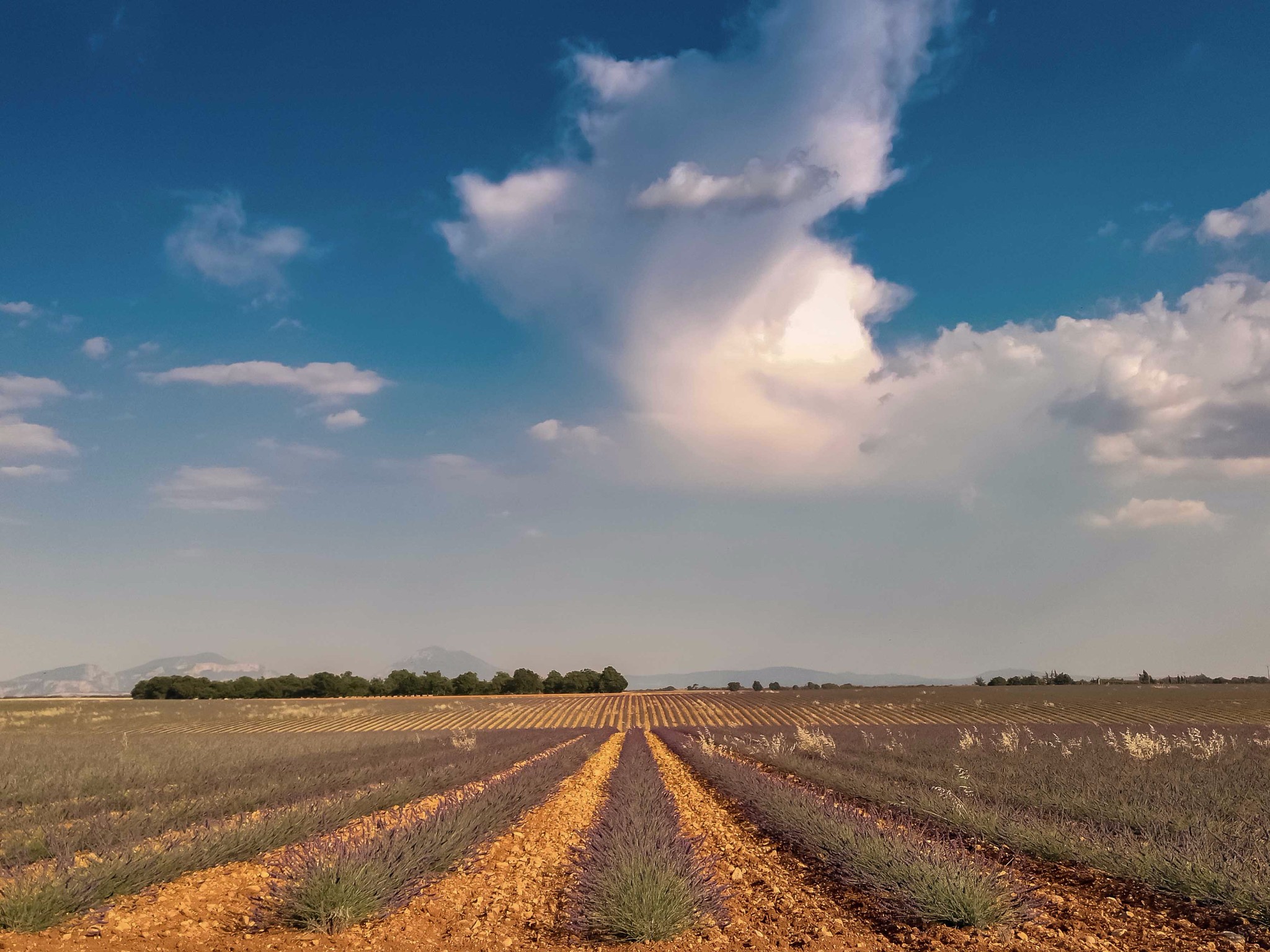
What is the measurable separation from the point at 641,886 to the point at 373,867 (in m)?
2.51

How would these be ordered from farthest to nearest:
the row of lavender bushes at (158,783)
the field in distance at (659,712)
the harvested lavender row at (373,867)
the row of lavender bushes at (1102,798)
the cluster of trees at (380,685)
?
1. the cluster of trees at (380,685)
2. the field in distance at (659,712)
3. the row of lavender bushes at (158,783)
4. the row of lavender bushes at (1102,798)
5. the harvested lavender row at (373,867)

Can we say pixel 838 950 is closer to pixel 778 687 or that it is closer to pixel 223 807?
pixel 223 807

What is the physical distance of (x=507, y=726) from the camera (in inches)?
1668

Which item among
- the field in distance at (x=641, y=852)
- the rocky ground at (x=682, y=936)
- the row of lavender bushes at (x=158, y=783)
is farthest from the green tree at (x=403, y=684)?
the rocky ground at (x=682, y=936)

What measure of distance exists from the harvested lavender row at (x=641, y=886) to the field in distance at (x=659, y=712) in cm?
3479

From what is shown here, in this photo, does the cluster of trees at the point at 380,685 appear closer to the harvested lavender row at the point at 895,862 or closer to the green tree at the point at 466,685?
the green tree at the point at 466,685

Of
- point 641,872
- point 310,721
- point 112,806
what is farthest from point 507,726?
point 641,872

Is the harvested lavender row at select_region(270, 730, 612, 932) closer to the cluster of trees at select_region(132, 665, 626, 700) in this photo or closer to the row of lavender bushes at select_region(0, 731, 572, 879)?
the row of lavender bushes at select_region(0, 731, 572, 879)

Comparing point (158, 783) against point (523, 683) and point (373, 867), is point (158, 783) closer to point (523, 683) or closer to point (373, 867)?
point (373, 867)

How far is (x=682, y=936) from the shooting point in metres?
5.76

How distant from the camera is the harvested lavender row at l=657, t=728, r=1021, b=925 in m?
5.76

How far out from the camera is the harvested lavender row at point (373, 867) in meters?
6.00

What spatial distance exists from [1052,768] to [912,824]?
8.41 meters

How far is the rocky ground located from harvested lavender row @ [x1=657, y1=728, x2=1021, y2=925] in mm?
172
